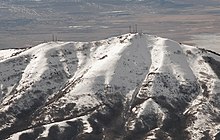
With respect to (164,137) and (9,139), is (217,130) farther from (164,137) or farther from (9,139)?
(9,139)

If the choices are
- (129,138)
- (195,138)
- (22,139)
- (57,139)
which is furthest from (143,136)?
(22,139)

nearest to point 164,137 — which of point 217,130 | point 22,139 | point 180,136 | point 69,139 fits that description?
point 180,136

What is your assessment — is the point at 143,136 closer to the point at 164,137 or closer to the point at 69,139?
the point at 164,137

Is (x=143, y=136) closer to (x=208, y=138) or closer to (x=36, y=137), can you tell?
(x=208, y=138)

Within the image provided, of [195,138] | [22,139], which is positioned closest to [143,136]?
[195,138]

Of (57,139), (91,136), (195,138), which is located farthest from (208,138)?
(57,139)

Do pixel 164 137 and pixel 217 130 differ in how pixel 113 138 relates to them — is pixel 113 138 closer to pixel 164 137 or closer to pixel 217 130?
pixel 164 137
